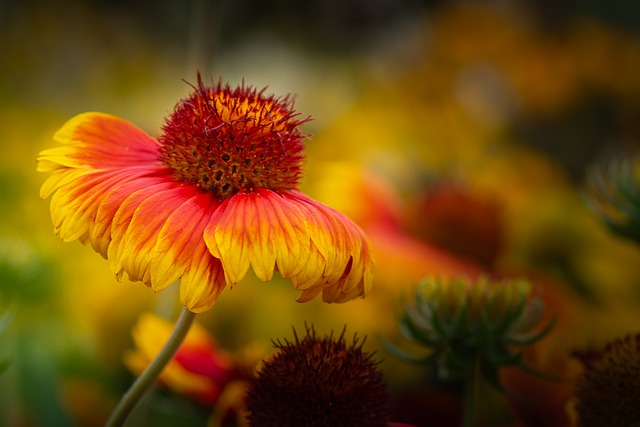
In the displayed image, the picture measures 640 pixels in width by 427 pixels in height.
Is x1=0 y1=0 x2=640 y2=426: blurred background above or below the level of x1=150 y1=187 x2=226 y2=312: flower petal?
above

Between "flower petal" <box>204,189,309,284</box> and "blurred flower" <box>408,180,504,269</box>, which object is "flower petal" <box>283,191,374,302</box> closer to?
"flower petal" <box>204,189,309,284</box>

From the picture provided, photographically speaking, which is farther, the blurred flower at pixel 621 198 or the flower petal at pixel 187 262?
the blurred flower at pixel 621 198

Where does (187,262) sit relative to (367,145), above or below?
below

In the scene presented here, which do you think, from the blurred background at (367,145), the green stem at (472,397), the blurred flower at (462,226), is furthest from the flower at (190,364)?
the blurred flower at (462,226)

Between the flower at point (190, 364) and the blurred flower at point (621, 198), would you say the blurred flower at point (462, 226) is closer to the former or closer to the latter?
the blurred flower at point (621, 198)

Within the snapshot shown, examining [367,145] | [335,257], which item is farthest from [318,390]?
[367,145]

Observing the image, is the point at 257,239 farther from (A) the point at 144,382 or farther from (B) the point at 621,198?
(B) the point at 621,198

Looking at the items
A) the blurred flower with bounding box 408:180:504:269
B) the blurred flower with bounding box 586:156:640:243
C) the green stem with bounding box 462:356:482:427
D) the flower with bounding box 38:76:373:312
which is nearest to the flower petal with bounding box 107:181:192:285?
the flower with bounding box 38:76:373:312
